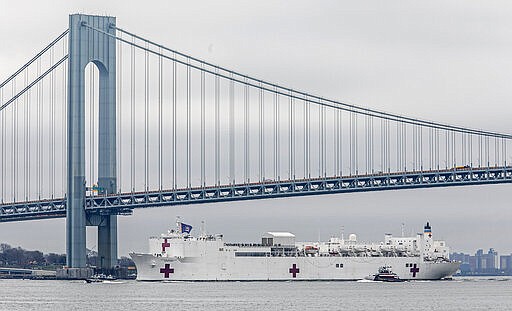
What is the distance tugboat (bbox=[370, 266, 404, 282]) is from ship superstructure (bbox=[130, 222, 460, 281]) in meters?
1.26

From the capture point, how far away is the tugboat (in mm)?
79438

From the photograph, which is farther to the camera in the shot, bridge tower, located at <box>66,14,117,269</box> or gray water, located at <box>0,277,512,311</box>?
bridge tower, located at <box>66,14,117,269</box>

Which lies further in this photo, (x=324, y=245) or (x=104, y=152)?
(x=324, y=245)

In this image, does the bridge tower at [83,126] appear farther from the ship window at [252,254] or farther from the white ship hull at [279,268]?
the ship window at [252,254]

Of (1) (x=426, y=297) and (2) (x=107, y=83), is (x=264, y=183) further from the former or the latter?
(1) (x=426, y=297)

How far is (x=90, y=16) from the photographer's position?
256ft

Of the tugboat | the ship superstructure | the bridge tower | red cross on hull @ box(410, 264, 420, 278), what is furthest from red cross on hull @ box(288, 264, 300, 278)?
the bridge tower

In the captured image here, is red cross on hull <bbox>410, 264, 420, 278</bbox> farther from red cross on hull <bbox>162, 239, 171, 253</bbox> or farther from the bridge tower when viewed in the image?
the bridge tower

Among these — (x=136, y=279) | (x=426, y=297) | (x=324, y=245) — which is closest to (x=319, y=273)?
(x=324, y=245)

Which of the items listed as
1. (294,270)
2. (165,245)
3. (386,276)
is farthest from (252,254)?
(386,276)

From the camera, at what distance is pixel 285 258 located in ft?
Result: 267

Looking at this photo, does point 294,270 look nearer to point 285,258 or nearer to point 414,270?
point 285,258

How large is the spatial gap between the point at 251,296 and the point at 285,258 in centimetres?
1859

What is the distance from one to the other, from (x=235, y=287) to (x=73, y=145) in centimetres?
946
